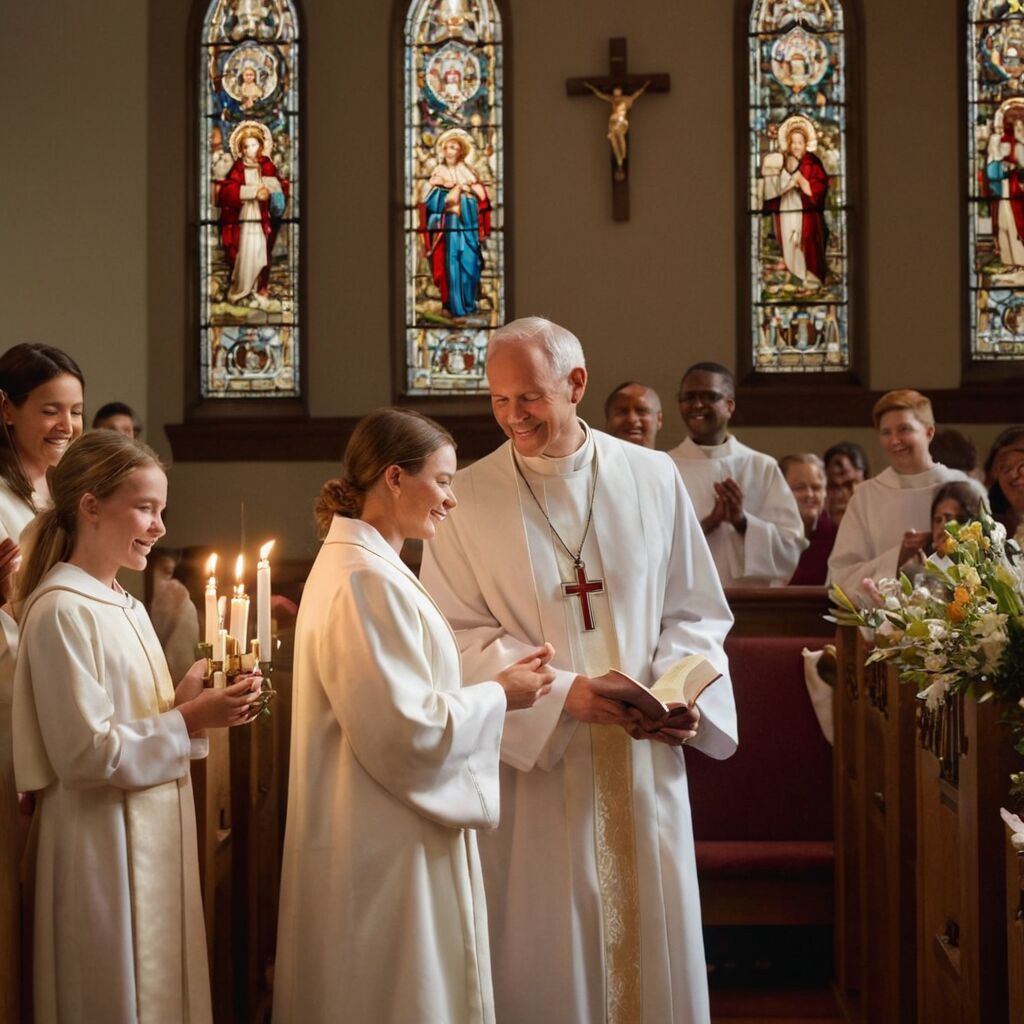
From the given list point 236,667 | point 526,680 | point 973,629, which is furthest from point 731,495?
point 236,667

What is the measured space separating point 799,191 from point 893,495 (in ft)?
12.5

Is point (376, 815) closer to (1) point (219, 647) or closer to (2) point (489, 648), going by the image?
(1) point (219, 647)

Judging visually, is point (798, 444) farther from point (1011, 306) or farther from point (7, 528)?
point (7, 528)

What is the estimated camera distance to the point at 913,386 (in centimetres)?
941

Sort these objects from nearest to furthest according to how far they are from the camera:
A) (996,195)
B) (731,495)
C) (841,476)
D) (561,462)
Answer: (561,462) → (731,495) → (841,476) → (996,195)

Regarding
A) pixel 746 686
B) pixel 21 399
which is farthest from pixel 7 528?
pixel 746 686

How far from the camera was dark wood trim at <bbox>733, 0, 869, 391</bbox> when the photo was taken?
9516 mm

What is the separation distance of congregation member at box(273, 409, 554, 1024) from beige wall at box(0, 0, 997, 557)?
267 inches

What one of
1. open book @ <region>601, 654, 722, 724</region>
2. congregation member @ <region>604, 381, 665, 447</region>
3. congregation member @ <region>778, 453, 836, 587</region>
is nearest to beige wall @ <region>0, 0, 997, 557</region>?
congregation member @ <region>778, 453, 836, 587</region>

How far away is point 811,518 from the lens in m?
7.53

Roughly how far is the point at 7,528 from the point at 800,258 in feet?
24.4

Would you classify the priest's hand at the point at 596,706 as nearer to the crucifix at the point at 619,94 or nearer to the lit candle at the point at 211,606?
the lit candle at the point at 211,606

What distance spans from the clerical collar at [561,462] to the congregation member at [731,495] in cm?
268

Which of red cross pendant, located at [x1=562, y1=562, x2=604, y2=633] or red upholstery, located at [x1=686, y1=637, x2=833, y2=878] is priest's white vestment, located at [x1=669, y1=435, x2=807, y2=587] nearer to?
red upholstery, located at [x1=686, y1=637, x2=833, y2=878]
